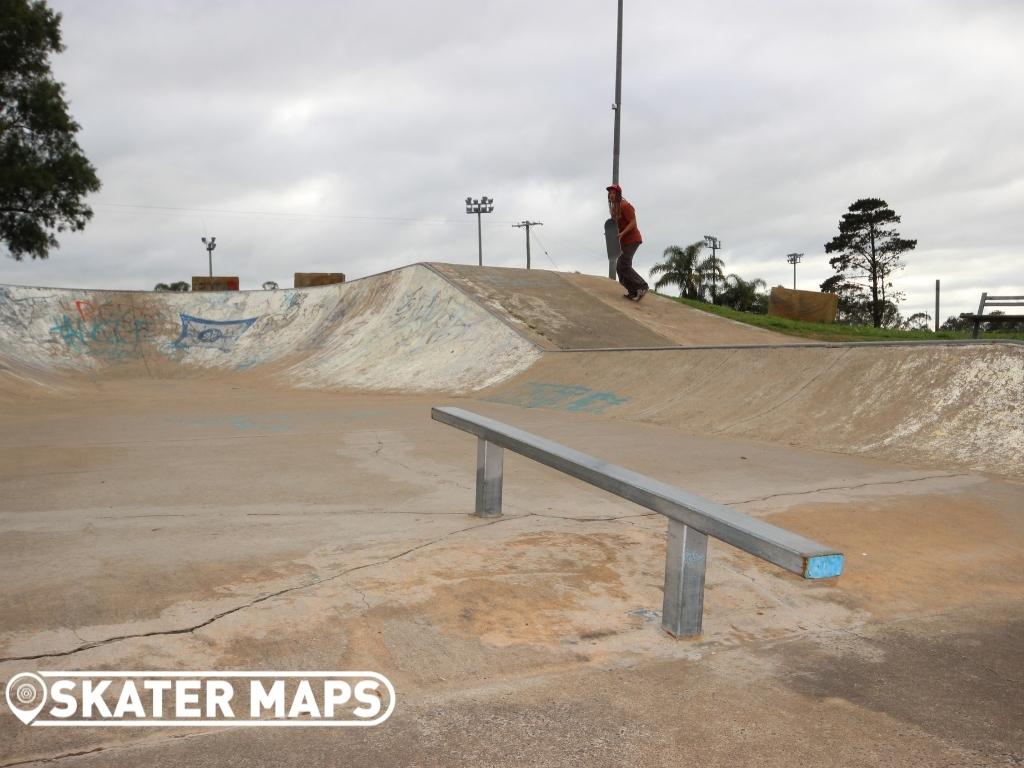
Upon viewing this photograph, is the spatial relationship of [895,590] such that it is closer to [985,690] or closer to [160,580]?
[985,690]

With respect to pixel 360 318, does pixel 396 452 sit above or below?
below

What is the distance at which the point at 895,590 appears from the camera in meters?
3.37

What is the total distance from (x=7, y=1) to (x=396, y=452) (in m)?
21.4

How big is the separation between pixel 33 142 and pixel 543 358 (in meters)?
17.2

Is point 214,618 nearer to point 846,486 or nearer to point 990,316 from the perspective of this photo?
point 846,486

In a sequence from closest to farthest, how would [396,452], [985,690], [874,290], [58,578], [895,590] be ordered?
[985,690]
[58,578]
[895,590]
[396,452]
[874,290]

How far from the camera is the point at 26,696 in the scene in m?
2.16

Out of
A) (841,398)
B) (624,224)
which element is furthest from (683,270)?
(841,398)

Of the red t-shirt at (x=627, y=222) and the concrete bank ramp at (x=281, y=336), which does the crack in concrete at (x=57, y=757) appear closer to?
the concrete bank ramp at (x=281, y=336)

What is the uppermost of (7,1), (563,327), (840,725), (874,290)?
(7,1)

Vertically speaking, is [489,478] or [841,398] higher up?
[841,398]

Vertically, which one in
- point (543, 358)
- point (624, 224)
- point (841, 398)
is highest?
point (624, 224)

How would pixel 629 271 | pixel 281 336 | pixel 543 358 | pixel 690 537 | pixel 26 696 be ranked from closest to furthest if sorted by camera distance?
pixel 26 696 < pixel 690 537 < pixel 543 358 < pixel 629 271 < pixel 281 336

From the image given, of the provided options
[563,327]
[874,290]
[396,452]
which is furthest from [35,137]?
[874,290]
